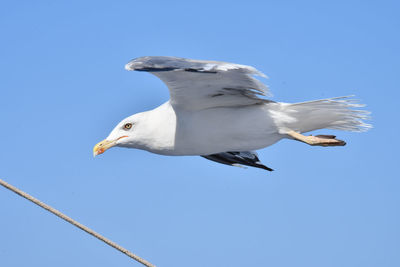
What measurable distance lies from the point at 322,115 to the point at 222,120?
1064 mm

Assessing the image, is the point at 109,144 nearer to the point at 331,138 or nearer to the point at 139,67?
the point at 139,67

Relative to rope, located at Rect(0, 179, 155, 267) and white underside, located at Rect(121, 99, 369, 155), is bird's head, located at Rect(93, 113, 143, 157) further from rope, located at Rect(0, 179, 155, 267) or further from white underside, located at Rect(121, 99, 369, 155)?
rope, located at Rect(0, 179, 155, 267)

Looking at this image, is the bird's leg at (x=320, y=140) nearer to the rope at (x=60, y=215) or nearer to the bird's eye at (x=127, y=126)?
the bird's eye at (x=127, y=126)

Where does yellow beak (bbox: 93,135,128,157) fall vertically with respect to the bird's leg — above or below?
below

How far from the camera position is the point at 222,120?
6.12 m

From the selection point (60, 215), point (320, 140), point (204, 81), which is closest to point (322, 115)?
point (320, 140)

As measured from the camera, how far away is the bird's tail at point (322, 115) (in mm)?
6215

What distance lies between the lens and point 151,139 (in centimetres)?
628

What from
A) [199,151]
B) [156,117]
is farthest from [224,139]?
[156,117]

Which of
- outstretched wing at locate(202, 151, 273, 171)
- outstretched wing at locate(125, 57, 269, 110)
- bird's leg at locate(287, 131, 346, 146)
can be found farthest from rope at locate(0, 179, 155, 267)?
outstretched wing at locate(202, 151, 273, 171)

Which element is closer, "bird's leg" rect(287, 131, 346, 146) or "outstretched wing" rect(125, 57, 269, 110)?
"outstretched wing" rect(125, 57, 269, 110)

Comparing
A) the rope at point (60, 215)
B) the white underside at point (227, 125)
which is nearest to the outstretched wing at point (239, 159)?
the white underside at point (227, 125)

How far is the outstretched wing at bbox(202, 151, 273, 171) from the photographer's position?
7566 millimetres

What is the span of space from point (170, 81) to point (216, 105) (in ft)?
2.08
